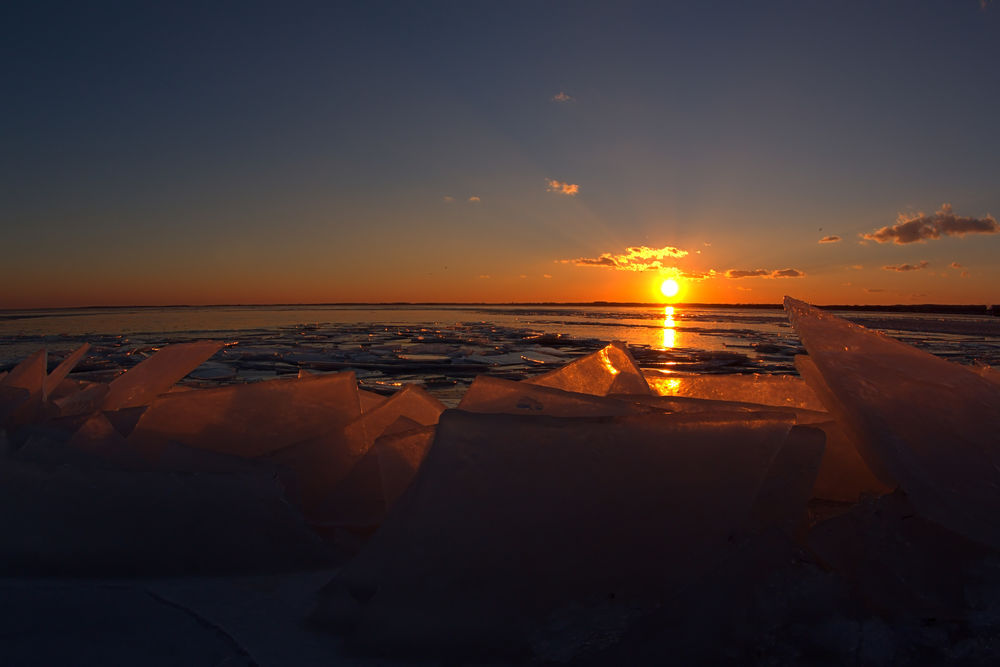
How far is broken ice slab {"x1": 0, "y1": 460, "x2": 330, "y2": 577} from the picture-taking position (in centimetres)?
94

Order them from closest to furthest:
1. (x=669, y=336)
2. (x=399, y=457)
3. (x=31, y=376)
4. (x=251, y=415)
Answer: (x=399, y=457) < (x=251, y=415) < (x=31, y=376) < (x=669, y=336)

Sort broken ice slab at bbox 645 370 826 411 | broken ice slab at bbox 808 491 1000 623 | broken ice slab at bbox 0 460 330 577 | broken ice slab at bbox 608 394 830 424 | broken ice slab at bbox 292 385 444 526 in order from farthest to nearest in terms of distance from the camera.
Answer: broken ice slab at bbox 645 370 826 411 < broken ice slab at bbox 292 385 444 526 < broken ice slab at bbox 608 394 830 424 < broken ice slab at bbox 0 460 330 577 < broken ice slab at bbox 808 491 1000 623

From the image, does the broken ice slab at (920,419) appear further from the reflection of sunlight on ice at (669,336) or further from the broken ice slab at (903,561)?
the reflection of sunlight on ice at (669,336)

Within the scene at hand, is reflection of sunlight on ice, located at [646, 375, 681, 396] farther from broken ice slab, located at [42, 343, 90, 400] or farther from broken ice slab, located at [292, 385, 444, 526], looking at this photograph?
broken ice slab, located at [42, 343, 90, 400]

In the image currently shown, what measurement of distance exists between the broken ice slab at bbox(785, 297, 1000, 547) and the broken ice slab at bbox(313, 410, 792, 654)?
0.18m

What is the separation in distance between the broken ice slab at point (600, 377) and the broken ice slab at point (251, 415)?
0.54m

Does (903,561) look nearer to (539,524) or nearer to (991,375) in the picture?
(539,524)

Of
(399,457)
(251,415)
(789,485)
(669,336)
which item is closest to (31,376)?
(251,415)

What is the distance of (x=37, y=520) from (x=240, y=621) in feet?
1.68

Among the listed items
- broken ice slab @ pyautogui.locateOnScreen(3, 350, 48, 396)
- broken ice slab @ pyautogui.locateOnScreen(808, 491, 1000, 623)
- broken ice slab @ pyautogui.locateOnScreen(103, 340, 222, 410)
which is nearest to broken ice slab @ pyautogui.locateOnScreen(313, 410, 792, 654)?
broken ice slab @ pyautogui.locateOnScreen(808, 491, 1000, 623)

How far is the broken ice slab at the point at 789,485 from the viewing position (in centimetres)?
82

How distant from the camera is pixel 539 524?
793 mm

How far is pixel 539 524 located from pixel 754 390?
3.20ft

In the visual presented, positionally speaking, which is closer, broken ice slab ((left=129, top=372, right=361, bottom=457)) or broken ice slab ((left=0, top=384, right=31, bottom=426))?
broken ice slab ((left=129, top=372, right=361, bottom=457))
